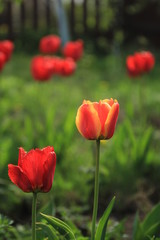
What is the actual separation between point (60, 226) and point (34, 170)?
0.80ft

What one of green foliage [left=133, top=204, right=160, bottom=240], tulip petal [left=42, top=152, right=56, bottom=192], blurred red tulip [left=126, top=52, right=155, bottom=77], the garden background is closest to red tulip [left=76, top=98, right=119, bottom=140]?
tulip petal [left=42, top=152, right=56, bottom=192]

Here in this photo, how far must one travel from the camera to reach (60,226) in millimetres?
1732

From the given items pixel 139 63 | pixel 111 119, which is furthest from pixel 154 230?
pixel 139 63

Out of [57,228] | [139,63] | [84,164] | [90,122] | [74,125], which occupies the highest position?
[139,63]

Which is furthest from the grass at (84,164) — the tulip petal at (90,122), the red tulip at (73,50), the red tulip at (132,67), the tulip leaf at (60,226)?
the tulip petal at (90,122)

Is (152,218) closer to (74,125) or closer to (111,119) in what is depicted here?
(111,119)

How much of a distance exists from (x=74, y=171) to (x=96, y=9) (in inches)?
337

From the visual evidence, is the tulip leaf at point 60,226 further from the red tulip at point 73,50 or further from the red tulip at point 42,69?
the red tulip at point 73,50

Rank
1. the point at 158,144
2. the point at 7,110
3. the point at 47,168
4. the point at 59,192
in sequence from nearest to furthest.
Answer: the point at 47,168, the point at 59,192, the point at 158,144, the point at 7,110

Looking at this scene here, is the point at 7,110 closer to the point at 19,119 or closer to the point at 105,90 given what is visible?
the point at 19,119

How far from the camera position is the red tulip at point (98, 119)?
1.66 meters

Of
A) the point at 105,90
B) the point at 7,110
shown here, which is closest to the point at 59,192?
the point at 7,110

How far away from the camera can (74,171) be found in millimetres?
3672

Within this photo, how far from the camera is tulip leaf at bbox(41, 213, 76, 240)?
67.7 inches
